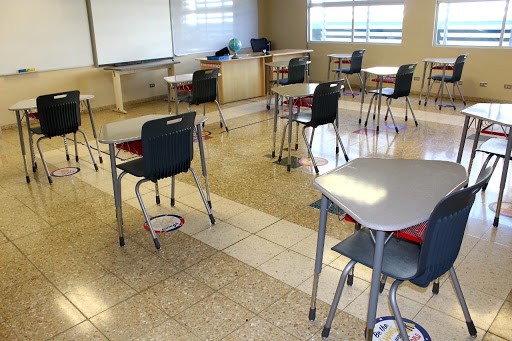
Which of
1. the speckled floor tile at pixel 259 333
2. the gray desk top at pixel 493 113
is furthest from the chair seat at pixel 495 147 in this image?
the speckled floor tile at pixel 259 333

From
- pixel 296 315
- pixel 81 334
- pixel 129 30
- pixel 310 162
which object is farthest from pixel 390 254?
pixel 129 30

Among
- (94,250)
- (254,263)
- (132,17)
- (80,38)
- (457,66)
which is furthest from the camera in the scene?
(132,17)

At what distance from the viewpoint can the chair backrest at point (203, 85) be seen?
568 centimetres

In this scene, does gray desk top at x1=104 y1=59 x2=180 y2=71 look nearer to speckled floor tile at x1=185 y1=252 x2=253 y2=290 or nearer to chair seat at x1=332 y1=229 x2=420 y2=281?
speckled floor tile at x1=185 y1=252 x2=253 y2=290

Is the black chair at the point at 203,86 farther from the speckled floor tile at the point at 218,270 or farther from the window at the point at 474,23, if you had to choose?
the window at the point at 474,23

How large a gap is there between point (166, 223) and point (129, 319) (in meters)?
1.15

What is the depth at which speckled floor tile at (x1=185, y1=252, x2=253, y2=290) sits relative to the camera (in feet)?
8.67

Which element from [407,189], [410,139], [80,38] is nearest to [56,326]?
[407,189]

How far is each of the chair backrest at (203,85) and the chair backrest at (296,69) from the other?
1320 millimetres

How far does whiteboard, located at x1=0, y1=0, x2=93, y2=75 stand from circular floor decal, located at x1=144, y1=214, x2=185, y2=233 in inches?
184

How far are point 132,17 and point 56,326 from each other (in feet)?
22.1

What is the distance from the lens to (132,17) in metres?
7.87

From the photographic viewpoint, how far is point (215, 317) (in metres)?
2.32

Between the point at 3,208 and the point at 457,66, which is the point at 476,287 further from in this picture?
the point at 457,66
